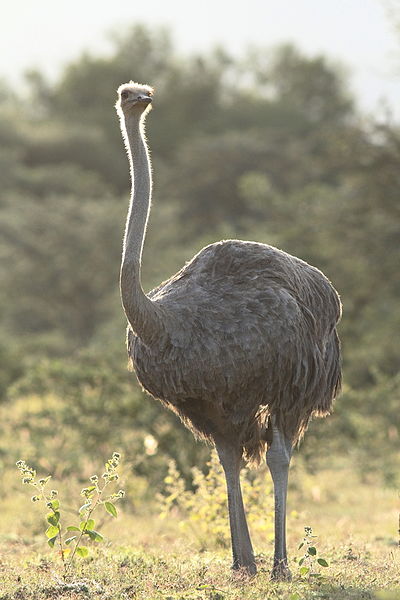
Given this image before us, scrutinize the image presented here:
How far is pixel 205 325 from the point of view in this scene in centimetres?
538

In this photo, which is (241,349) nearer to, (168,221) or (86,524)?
(86,524)

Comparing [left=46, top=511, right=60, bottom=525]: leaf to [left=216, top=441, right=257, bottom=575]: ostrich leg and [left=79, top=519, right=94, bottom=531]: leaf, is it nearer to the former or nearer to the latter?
[left=79, top=519, right=94, bottom=531]: leaf

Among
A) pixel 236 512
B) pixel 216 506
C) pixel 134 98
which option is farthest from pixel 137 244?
pixel 216 506

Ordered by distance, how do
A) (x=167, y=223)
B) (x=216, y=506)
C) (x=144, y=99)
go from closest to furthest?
(x=144, y=99)
(x=216, y=506)
(x=167, y=223)

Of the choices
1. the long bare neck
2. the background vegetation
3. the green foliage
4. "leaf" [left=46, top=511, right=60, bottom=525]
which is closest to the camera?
the long bare neck

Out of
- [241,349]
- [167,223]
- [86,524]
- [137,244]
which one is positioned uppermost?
[167,223]

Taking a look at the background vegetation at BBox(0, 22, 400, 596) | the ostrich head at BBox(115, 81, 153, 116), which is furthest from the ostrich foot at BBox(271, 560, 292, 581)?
the background vegetation at BBox(0, 22, 400, 596)

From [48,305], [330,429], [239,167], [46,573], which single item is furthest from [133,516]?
[239,167]

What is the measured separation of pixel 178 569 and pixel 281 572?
62 cm

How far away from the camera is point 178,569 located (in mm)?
5867

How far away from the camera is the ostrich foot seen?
5496 millimetres

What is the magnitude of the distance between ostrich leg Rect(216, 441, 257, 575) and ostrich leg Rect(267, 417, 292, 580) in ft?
0.83

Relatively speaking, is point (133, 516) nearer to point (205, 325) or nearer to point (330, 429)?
point (330, 429)

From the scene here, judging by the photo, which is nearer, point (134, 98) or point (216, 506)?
point (134, 98)
